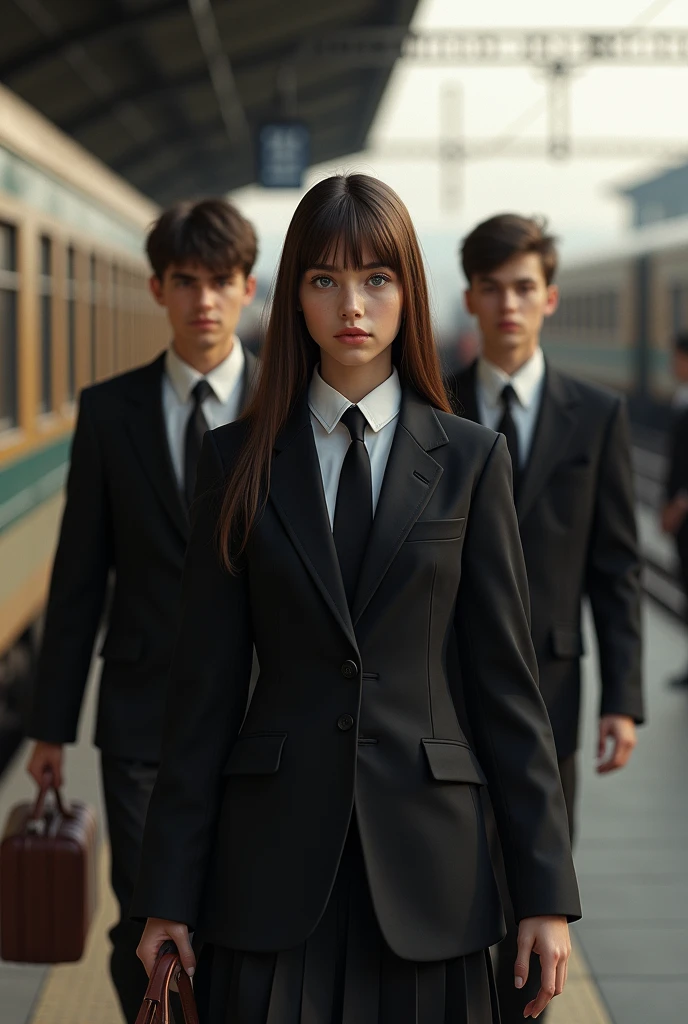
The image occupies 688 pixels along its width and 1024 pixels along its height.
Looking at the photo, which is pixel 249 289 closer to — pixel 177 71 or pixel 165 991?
pixel 165 991

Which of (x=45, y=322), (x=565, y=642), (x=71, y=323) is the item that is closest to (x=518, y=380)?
(x=565, y=642)

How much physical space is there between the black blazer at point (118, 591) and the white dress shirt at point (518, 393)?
0.80 meters

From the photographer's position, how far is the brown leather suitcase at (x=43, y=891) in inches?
142

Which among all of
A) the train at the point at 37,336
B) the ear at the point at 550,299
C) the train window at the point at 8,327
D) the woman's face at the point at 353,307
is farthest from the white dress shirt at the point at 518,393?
the train window at the point at 8,327

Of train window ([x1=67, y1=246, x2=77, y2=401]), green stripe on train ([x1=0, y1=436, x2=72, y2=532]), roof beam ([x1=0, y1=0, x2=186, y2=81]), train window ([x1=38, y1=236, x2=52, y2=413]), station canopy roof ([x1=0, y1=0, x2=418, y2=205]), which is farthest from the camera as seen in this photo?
station canopy roof ([x1=0, y1=0, x2=418, y2=205])

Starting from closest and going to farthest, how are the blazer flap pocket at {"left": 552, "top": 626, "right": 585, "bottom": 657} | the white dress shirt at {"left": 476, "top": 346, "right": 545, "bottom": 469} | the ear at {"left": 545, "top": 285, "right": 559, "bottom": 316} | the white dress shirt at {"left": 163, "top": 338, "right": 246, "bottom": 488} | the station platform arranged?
the blazer flap pocket at {"left": 552, "top": 626, "right": 585, "bottom": 657}, the white dress shirt at {"left": 163, "top": 338, "right": 246, "bottom": 488}, the white dress shirt at {"left": 476, "top": 346, "right": 545, "bottom": 469}, the ear at {"left": 545, "top": 285, "right": 559, "bottom": 316}, the station platform

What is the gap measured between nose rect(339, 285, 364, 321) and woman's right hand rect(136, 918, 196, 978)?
2.88 feet

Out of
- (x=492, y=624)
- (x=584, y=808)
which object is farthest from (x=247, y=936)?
(x=584, y=808)

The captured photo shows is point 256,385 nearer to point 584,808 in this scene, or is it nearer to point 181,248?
point 181,248

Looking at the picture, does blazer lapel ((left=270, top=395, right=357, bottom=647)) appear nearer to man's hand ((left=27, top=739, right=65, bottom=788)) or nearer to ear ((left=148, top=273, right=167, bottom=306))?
man's hand ((left=27, top=739, right=65, bottom=788))

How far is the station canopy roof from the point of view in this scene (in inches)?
588

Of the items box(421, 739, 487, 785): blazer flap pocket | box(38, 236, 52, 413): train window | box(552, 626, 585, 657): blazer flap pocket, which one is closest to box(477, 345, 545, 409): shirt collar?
box(552, 626, 585, 657): blazer flap pocket

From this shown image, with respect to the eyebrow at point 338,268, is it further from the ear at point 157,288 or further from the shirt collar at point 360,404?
the ear at point 157,288

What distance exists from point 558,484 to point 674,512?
4796 mm
